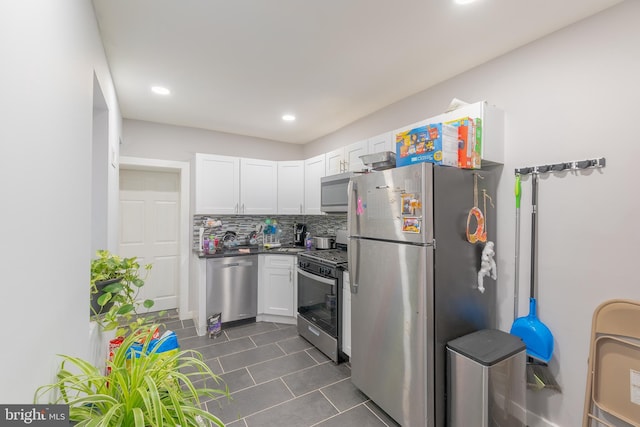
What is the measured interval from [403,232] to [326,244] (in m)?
1.97

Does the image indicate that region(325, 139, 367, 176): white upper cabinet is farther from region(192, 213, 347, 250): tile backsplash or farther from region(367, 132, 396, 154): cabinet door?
region(192, 213, 347, 250): tile backsplash

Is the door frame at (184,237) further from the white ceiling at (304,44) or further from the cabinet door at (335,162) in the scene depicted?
the cabinet door at (335,162)

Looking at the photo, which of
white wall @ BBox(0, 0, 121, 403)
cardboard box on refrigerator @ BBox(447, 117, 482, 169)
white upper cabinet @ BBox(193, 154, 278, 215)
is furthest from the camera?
white upper cabinet @ BBox(193, 154, 278, 215)

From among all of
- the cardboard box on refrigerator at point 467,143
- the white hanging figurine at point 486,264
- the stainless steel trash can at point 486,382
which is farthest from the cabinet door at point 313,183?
the stainless steel trash can at point 486,382

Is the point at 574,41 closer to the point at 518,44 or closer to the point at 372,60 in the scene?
the point at 518,44

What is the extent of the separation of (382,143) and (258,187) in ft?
Result: 6.41

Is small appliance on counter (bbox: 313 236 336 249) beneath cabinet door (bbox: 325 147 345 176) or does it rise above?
beneath

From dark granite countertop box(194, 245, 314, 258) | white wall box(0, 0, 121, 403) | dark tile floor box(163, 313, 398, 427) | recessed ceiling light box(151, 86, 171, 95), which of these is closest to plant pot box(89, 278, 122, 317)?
white wall box(0, 0, 121, 403)

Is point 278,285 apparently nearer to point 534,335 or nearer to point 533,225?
point 534,335

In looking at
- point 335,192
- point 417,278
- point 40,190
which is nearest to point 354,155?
point 335,192

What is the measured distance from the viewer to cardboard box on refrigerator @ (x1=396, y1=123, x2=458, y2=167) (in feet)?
5.94

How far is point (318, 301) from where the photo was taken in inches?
117

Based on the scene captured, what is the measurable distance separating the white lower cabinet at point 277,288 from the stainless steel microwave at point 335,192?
0.89 metres

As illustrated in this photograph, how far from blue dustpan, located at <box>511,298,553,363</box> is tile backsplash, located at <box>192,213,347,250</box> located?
2.14m
